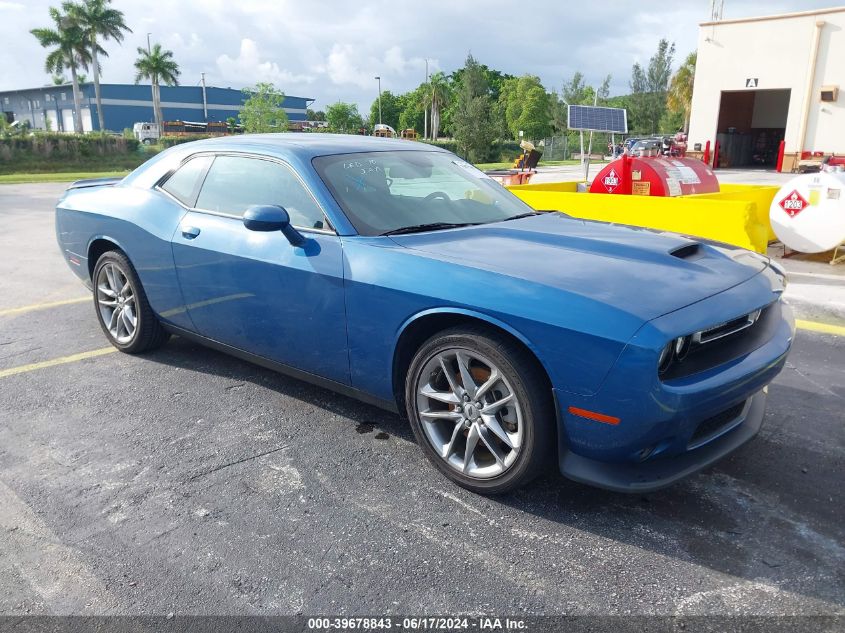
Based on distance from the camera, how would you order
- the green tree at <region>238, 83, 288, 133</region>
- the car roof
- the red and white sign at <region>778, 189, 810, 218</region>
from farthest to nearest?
the green tree at <region>238, 83, 288, 133</region> → the red and white sign at <region>778, 189, 810, 218</region> → the car roof

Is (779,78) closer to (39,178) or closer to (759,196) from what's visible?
(759,196)

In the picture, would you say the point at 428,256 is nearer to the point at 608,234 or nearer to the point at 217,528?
the point at 608,234

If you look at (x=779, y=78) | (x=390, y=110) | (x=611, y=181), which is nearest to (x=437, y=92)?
(x=390, y=110)

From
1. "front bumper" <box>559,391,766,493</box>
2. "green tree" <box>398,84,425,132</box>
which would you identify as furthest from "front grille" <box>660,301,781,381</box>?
"green tree" <box>398,84,425,132</box>

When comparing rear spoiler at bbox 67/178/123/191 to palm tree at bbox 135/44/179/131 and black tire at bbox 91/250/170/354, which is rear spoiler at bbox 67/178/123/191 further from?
palm tree at bbox 135/44/179/131

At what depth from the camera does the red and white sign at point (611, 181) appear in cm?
947

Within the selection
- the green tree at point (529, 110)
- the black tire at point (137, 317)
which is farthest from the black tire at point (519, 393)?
the green tree at point (529, 110)

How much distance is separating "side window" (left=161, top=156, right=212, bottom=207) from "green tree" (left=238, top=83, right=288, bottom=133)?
52012 millimetres

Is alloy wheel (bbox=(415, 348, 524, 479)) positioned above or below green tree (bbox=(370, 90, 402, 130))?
below

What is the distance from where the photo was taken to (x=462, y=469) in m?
2.95

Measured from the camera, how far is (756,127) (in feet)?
109

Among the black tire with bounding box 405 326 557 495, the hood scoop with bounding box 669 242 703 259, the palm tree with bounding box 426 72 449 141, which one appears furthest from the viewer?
the palm tree with bounding box 426 72 449 141

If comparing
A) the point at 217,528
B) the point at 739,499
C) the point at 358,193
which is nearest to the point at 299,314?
the point at 358,193

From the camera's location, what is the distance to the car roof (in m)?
3.71
